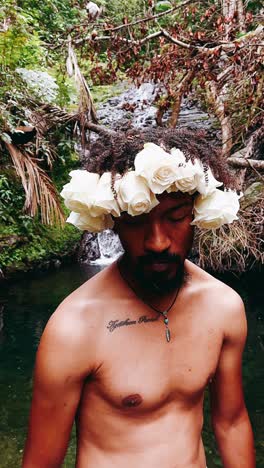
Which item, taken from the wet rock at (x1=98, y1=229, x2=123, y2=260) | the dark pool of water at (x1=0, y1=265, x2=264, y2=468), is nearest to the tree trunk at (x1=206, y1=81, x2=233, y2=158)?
the dark pool of water at (x1=0, y1=265, x2=264, y2=468)

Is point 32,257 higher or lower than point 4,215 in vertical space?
lower

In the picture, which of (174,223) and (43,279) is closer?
(174,223)

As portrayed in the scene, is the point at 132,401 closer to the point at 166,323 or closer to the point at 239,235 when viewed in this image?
the point at 166,323

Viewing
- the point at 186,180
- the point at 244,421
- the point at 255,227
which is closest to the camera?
the point at 186,180

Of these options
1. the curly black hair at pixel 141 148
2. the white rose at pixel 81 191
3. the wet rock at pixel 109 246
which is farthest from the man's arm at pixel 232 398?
the wet rock at pixel 109 246

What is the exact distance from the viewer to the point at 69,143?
32.4ft

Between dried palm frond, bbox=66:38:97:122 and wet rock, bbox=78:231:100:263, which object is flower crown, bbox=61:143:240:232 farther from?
wet rock, bbox=78:231:100:263

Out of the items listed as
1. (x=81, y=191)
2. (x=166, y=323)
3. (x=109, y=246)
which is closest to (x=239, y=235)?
(x=109, y=246)

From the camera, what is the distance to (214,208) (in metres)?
1.35

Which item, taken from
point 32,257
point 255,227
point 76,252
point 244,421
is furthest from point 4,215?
point 244,421

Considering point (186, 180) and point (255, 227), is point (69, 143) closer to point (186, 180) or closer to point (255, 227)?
point (255, 227)

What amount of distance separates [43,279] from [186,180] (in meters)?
7.27

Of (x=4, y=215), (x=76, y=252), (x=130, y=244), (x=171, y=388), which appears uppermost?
(x=130, y=244)

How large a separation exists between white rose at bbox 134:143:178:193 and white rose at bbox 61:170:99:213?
0.13 metres
